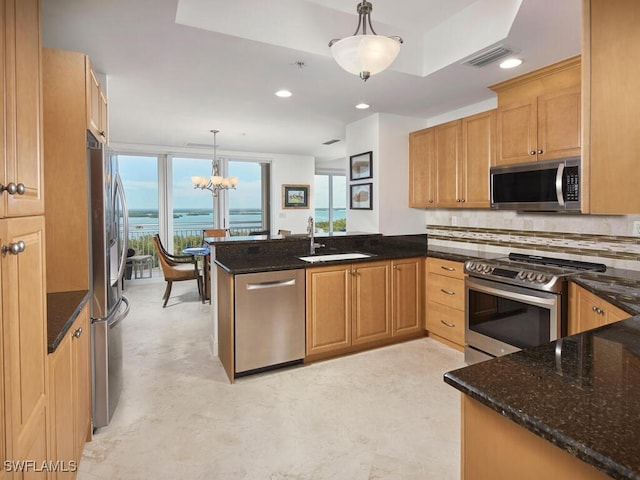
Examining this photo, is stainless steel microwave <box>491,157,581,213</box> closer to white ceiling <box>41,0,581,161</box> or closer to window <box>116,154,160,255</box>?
white ceiling <box>41,0,581,161</box>

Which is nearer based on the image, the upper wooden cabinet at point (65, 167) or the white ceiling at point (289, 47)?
A: the upper wooden cabinet at point (65, 167)

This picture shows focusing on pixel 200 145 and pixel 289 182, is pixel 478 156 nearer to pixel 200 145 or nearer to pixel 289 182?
pixel 200 145

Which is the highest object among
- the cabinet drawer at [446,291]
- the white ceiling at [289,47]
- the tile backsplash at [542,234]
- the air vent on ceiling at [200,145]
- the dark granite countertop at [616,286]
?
the air vent on ceiling at [200,145]

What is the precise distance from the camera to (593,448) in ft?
2.26

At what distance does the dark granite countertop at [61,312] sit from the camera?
148 centimetres

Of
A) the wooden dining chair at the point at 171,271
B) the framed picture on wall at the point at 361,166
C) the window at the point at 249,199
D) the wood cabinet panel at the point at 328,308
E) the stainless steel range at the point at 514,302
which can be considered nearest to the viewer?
the stainless steel range at the point at 514,302

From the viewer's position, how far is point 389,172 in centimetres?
429

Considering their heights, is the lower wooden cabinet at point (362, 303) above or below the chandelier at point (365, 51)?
below

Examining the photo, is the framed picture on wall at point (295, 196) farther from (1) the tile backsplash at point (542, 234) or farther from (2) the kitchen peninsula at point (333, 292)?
(2) the kitchen peninsula at point (333, 292)

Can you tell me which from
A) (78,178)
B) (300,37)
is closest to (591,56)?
(300,37)

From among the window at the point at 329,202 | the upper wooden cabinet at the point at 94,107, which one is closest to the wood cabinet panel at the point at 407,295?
the upper wooden cabinet at the point at 94,107

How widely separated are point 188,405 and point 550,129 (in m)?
3.37

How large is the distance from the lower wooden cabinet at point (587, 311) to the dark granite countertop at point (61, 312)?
101 inches

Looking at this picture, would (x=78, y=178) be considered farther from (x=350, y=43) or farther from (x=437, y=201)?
(x=437, y=201)
